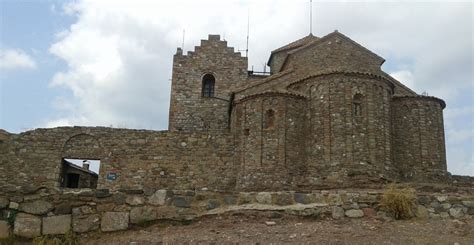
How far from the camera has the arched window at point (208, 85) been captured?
29.5 metres

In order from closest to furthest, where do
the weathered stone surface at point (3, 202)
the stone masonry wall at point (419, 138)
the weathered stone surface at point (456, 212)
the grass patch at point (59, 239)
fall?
the grass patch at point (59, 239) < the weathered stone surface at point (3, 202) < the weathered stone surface at point (456, 212) < the stone masonry wall at point (419, 138)

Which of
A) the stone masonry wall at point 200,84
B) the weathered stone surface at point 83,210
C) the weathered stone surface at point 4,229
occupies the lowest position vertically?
the weathered stone surface at point 4,229

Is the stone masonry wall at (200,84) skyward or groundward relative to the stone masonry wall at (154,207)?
skyward

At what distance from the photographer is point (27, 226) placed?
24.6ft

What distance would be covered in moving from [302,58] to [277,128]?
5.13 m

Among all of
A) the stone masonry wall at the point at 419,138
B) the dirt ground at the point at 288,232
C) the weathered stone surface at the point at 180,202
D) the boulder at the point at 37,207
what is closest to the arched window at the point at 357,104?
the stone masonry wall at the point at 419,138

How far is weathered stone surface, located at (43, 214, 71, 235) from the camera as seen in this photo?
758cm

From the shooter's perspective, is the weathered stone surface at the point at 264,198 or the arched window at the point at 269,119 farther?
the arched window at the point at 269,119

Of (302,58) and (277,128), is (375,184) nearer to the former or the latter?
(277,128)

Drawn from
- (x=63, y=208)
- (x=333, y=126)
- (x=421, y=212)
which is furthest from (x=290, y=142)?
(x=63, y=208)

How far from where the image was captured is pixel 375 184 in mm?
17672

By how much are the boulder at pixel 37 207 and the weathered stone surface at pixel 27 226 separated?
0.08 m

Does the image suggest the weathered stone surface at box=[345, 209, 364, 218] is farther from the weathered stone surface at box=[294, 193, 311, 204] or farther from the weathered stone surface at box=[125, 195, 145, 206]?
the weathered stone surface at box=[125, 195, 145, 206]

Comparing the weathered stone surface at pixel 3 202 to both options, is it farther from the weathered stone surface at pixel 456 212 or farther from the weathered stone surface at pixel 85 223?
the weathered stone surface at pixel 456 212
